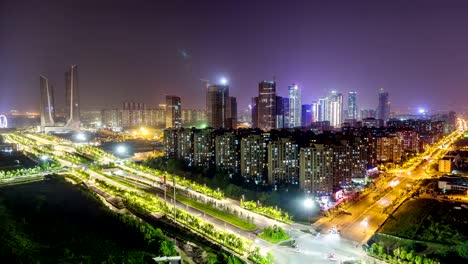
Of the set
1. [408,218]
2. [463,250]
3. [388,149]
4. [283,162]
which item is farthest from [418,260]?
[388,149]

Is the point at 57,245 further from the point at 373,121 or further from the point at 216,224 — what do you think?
the point at 373,121

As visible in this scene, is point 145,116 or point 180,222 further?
point 145,116

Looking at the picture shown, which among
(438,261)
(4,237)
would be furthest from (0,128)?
(438,261)

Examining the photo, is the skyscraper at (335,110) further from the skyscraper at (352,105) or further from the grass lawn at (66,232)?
the grass lawn at (66,232)

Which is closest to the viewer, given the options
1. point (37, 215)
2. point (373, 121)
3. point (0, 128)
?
point (37, 215)

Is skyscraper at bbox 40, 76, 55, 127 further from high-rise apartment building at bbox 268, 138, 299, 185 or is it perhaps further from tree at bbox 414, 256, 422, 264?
tree at bbox 414, 256, 422, 264

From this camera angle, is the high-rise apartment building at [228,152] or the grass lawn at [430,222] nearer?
the grass lawn at [430,222]

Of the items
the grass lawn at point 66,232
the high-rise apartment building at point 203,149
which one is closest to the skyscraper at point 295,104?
the high-rise apartment building at point 203,149
